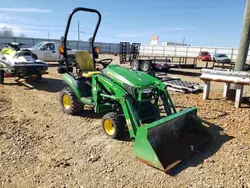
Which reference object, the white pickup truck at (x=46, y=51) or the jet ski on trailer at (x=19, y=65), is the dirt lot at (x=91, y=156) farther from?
the white pickup truck at (x=46, y=51)

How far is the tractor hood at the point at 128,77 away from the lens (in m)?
4.38

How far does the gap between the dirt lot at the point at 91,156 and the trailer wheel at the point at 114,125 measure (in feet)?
0.43

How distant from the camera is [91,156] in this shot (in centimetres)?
393

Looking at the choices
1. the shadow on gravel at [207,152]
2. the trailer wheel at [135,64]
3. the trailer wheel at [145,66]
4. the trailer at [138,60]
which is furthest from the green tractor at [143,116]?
the trailer wheel at [135,64]

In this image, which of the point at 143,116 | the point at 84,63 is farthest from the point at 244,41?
the point at 84,63

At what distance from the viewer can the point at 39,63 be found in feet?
31.0

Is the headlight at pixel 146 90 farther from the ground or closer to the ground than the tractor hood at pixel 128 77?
closer to the ground

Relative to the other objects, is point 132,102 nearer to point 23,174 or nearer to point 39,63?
point 23,174

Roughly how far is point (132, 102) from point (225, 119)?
2.67 m

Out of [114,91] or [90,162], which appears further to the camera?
[114,91]

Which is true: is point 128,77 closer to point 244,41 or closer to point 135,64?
point 244,41

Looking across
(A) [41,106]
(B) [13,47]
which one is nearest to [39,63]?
(B) [13,47]

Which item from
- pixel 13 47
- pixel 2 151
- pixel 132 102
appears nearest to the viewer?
pixel 2 151

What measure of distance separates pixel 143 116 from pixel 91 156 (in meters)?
1.34
